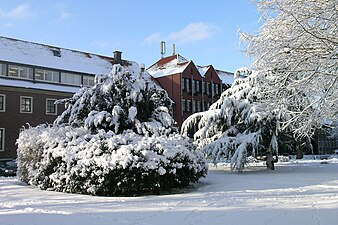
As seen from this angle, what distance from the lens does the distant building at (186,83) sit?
174 ft

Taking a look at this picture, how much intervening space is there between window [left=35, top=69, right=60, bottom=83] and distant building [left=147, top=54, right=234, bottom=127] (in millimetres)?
15376

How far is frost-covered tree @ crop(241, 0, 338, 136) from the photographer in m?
8.59

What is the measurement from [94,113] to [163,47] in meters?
50.1

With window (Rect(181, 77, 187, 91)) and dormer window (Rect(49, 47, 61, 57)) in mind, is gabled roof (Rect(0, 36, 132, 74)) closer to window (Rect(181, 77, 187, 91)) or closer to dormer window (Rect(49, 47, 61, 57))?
dormer window (Rect(49, 47, 61, 57))

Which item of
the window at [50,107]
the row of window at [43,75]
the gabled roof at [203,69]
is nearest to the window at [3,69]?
the row of window at [43,75]

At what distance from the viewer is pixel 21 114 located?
39688 millimetres

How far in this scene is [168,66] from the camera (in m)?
56.2

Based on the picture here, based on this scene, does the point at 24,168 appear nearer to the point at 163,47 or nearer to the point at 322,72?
the point at 322,72

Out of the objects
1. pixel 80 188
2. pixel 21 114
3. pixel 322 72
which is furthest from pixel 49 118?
pixel 322 72

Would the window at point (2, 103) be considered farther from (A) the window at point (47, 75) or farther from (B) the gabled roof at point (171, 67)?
(B) the gabled roof at point (171, 67)

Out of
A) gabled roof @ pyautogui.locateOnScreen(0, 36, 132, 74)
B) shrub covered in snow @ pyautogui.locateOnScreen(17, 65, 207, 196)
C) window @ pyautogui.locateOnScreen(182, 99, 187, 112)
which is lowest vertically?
shrub covered in snow @ pyautogui.locateOnScreen(17, 65, 207, 196)

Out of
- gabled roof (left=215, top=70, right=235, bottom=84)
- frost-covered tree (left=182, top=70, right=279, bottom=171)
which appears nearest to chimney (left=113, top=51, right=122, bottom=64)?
Answer: gabled roof (left=215, top=70, right=235, bottom=84)

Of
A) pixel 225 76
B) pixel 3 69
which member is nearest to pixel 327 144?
pixel 225 76

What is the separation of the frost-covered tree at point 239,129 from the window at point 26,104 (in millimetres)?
19485
